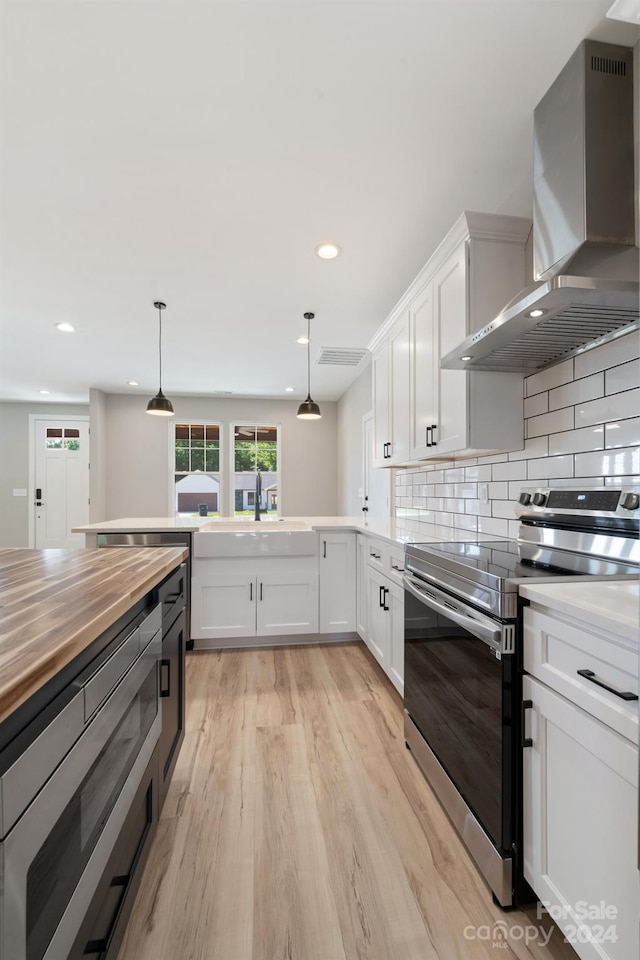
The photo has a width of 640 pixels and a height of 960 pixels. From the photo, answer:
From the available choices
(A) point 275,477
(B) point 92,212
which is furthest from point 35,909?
(A) point 275,477

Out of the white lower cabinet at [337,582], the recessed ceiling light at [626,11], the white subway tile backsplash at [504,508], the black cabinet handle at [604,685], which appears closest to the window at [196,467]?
the white lower cabinet at [337,582]

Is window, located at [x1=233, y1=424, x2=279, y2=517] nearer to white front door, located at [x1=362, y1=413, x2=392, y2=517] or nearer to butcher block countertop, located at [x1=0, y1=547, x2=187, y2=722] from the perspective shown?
white front door, located at [x1=362, y1=413, x2=392, y2=517]

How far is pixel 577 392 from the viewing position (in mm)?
1716

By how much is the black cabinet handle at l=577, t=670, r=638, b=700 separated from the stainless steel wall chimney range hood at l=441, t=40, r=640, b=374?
1.01 m

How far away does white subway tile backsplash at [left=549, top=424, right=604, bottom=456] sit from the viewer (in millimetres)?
1612

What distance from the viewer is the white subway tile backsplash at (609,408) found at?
1463mm

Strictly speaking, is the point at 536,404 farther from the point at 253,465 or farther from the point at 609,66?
the point at 253,465

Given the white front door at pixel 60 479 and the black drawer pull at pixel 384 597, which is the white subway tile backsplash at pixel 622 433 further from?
the white front door at pixel 60 479

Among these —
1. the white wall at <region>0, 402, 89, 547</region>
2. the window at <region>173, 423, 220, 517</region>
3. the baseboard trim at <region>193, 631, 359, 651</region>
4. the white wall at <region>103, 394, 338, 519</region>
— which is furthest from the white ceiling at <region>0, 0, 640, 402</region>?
the white wall at <region>0, 402, 89, 547</region>

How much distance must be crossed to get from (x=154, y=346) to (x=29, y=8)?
10.8ft

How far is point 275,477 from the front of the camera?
7.07 metres

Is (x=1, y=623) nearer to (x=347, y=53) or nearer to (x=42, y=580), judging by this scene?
(x=42, y=580)

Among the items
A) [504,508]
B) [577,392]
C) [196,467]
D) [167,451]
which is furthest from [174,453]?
[577,392]

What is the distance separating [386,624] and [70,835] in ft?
6.25
